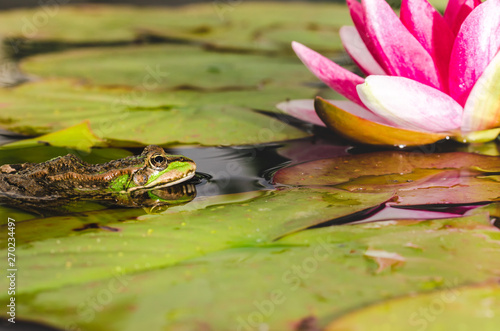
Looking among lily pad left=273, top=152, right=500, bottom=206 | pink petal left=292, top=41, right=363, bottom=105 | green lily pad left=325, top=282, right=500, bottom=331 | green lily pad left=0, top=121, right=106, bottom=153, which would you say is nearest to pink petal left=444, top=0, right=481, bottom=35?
pink petal left=292, top=41, right=363, bottom=105

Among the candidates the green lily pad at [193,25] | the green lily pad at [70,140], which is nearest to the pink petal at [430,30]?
the green lily pad at [70,140]

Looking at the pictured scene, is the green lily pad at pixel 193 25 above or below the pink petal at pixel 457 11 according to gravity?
above

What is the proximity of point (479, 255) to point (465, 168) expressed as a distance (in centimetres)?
74

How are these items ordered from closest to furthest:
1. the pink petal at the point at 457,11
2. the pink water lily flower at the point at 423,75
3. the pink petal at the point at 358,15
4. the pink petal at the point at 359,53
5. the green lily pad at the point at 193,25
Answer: the pink water lily flower at the point at 423,75, the pink petal at the point at 457,11, the pink petal at the point at 358,15, the pink petal at the point at 359,53, the green lily pad at the point at 193,25

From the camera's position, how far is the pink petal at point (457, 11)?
1858 millimetres

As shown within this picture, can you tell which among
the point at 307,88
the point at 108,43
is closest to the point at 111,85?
the point at 307,88

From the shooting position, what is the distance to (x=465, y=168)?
74.8 inches

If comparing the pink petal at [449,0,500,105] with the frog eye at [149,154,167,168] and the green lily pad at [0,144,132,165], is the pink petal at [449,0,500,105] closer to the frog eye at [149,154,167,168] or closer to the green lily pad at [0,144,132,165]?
the frog eye at [149,154,167,168]

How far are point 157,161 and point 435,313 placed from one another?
3.91 ft

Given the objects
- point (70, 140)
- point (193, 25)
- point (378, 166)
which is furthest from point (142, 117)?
point (193, 25)

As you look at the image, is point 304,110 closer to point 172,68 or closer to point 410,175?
point 410,175

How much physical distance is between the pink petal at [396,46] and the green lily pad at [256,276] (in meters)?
0.69

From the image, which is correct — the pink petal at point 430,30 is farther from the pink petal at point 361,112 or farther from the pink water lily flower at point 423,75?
the pink petal at point 361,112

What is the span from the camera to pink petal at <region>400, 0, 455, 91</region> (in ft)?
6.03
